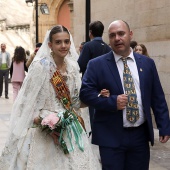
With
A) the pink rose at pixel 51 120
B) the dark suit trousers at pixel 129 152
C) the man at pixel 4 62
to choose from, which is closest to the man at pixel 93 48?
the pink rose at pixel 51 120

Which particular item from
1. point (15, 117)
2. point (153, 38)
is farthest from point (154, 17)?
point (15, 117)

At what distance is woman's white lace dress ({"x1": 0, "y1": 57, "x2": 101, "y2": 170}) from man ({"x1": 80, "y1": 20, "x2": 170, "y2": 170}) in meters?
0.45

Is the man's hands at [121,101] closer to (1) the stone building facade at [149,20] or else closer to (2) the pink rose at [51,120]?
(2) the pink rose at [51,120]

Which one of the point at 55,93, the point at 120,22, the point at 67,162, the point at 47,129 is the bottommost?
the point at 67,162

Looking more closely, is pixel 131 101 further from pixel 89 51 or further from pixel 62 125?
pixel 89 51

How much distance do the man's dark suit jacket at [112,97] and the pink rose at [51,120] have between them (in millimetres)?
349

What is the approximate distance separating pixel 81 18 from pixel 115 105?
983 centimetres

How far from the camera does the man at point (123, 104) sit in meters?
4.04

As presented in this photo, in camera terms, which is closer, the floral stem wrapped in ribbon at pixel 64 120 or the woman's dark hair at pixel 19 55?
the floral stem wrapped in ribbon at pixel 64 120

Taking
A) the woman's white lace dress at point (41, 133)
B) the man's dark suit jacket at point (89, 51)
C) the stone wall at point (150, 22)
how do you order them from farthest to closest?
1. the stone wall at point (150, 22)
2. the man's dark suit jacket at point (89, 51)
3. the woman's white lace dress at point (41, 133)

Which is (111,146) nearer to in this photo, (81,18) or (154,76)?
(154,76)

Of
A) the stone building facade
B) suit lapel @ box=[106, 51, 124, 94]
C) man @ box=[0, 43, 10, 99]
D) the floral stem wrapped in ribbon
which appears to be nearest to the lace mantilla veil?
the floral stem wrapped in ribbon

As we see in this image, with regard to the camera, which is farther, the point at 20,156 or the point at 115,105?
the point at 20,156

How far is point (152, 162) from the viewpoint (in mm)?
6852
